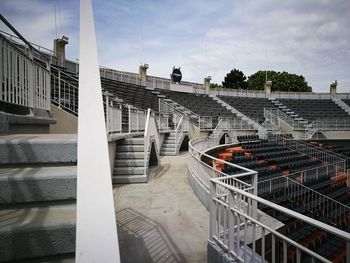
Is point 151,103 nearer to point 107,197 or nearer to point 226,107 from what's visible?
point 226,107

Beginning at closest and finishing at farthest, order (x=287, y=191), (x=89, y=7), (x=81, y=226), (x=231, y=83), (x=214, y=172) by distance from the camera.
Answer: (x=81, y=226)
(x=89, y=7)
(x=214, y=172)
(x=287, y=191)
(x=231, y=83)

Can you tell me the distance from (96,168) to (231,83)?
58.6 meters

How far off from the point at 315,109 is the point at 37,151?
3297 cm

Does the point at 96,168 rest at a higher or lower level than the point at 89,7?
lower

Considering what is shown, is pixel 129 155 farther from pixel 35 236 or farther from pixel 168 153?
pixel 168 153

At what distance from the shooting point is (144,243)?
3461 millimetres

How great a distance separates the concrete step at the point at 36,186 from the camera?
172 centimetres

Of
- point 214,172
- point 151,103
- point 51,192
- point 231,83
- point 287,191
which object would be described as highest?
point 231,83

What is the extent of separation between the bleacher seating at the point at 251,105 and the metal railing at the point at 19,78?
22519mm

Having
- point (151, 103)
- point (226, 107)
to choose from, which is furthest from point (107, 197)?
point (226, 107)

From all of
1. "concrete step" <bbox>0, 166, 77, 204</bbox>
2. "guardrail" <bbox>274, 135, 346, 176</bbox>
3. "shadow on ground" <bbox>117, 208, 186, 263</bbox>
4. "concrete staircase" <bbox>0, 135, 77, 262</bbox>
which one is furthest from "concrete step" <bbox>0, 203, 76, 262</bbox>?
"guardrail" <bbox>274, 135, 346, 176</bbox>

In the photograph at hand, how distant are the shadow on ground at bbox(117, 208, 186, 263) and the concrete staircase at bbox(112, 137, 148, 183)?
234cm

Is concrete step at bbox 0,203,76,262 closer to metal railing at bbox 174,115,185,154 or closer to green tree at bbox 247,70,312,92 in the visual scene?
metal railing at bbox 174,115,185,154

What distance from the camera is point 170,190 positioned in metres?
6.11
